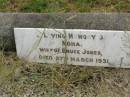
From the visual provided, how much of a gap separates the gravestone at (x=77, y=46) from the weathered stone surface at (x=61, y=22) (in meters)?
0.14

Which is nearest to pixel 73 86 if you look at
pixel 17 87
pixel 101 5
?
pixel 17 87

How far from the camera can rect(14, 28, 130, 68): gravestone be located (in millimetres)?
3680

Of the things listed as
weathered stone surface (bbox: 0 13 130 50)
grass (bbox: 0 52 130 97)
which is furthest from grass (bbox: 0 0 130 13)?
grass (bbox: 0 52 130 97)

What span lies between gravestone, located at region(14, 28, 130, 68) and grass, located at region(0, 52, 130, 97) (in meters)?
0.07

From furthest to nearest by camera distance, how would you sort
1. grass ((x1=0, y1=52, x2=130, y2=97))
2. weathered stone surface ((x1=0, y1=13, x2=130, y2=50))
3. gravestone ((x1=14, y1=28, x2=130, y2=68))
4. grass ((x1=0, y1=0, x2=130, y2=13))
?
grass ((x1=0, y1=0, x2=130, y2=13)) < weathered stone surface ((x1=0, y1=13, x2=130, y2=50)) < gravestone ((x1=14, y1=28, x2=130, y2=68)) < grass ((x1=0, y1=52, x2=130, y2=97))

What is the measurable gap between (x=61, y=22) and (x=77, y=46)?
1.01ft

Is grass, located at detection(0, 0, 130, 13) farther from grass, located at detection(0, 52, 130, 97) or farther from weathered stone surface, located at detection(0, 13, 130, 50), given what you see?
grass, located at detection(0, 52, 130, 97)

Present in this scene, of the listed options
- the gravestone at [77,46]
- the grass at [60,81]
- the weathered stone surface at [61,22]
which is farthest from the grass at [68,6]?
the grass at [60,81]

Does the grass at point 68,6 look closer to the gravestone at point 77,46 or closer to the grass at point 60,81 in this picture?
the gravestone at point 77,46

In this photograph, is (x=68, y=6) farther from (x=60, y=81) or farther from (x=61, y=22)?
(x=60, y=81)

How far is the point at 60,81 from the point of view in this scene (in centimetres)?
353

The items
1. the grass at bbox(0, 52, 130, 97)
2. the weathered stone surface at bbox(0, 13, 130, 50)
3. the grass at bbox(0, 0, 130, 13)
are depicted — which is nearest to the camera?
the grass at bbox(0, 52, 130, 97)

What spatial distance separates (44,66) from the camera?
12.8 ft

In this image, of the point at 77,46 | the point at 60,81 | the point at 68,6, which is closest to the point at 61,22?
the point at 77,46
